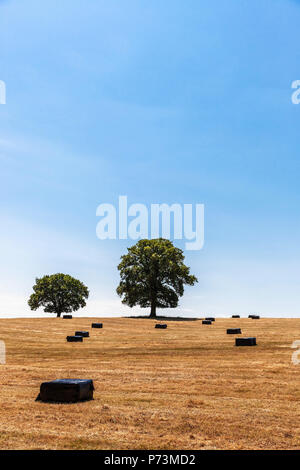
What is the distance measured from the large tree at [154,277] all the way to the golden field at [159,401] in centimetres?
5024

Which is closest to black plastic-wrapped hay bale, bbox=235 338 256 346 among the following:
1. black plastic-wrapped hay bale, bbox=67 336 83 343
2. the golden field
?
the golden field

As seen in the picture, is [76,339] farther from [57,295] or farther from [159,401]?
[57,295]

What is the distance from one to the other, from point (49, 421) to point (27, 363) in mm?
12146

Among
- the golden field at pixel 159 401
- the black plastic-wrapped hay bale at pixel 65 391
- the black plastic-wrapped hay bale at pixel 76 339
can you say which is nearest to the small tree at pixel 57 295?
the black plastic-wrapped hay bale at pixel 76 339

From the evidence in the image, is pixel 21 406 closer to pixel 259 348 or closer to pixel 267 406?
pixel 267 406

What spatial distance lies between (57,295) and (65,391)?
3223 inches

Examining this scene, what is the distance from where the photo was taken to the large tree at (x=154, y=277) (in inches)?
3061

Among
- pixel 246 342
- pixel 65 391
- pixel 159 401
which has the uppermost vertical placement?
pixel 246 342

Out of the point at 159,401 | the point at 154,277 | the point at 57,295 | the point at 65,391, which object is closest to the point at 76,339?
the point at 65,391

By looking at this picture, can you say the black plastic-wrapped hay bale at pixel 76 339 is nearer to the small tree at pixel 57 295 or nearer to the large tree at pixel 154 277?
the large tree at pixel 154 277

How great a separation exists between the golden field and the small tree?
2623 inches

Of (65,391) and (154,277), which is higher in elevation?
(154,277)

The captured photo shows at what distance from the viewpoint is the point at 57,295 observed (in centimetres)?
9294
